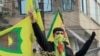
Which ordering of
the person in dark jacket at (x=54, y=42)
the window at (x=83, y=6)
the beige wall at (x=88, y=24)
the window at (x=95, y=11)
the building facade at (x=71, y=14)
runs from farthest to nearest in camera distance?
1. the window at (x=95, y=11)
2. the window at (x=83, y=6)
3. the beige wall at (x=88, y=24)
4. the building facade at (x=71, y=14)
5. the person in dark jacket at (x=54, y=42)

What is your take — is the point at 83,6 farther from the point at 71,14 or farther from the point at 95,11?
the point at 95,11

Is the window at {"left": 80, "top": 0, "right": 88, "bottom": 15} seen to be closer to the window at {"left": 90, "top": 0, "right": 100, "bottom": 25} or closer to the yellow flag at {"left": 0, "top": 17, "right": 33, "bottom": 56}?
the window at {"left": 90, "top": 0, "right": 100, "bottom": 25}

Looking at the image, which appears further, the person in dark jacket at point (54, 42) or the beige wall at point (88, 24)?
the beige wall at point (88, 24)

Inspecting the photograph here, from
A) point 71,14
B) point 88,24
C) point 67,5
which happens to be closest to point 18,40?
point 71,14

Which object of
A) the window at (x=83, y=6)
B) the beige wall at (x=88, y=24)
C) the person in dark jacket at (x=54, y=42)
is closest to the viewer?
the person in dark jacket at (x=54, y=42)

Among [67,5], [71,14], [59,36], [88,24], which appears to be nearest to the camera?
[59,36]

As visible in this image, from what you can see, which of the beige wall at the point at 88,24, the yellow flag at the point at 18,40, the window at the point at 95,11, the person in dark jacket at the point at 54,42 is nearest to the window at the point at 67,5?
the beige wall at the point at 88,24

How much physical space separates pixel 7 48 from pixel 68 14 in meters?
12.7

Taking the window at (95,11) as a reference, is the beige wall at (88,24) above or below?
below

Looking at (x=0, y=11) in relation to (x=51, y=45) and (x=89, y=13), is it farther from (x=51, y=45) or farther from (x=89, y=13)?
(x=51, y=45)

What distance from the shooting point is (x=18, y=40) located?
685 centimetres

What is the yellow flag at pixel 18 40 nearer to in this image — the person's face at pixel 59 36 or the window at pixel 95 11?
the person's face at pixel 59 36

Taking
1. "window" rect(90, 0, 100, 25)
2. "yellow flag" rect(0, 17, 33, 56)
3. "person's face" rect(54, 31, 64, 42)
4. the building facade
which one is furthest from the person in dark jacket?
"window" rect(90, 0, 100, 25)

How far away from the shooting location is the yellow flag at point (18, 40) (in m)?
6.68
